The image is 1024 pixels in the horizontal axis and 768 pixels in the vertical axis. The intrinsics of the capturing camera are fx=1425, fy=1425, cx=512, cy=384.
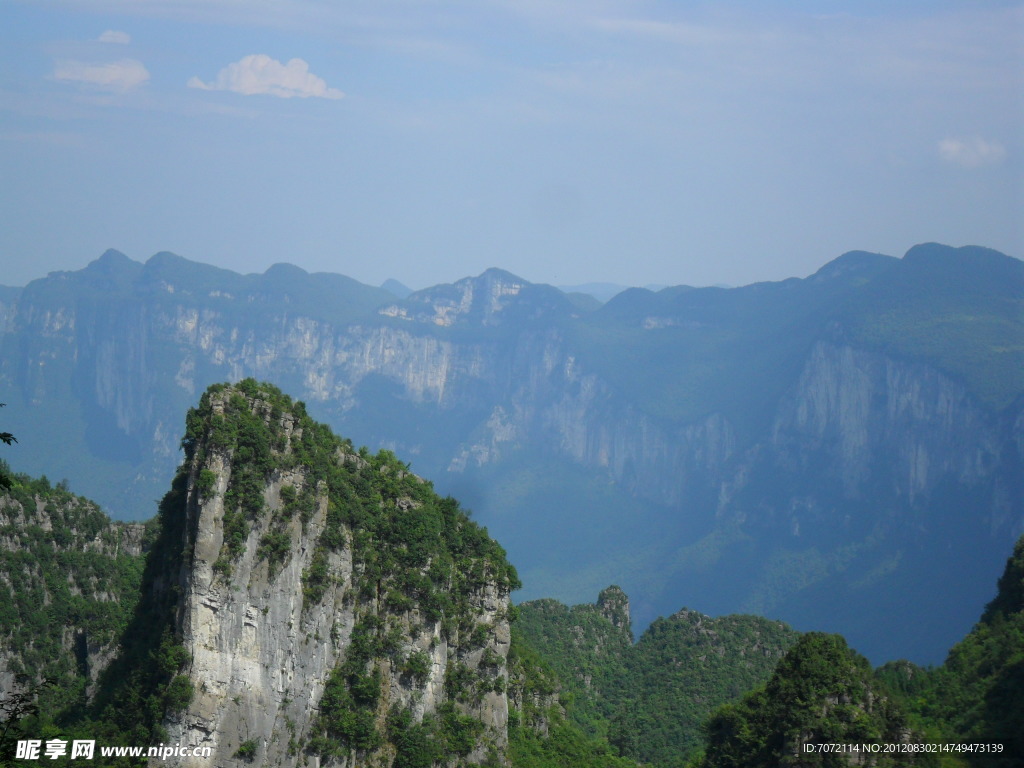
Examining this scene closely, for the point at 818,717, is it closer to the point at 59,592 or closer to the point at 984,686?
the point at 984,686

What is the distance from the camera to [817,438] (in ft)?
571

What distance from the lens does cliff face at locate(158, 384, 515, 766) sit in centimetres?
5091

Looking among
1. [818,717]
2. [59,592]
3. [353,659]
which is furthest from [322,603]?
[59,592]

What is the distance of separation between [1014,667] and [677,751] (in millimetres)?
27120

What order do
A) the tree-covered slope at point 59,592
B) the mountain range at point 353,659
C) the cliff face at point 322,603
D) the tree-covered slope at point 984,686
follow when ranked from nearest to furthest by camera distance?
the tree-covered slope at point 984,686
the mountain range at point 353,659
the cliff face at point 322,603
the tree-covered slope at point 59,592

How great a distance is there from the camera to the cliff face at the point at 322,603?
2004 inches

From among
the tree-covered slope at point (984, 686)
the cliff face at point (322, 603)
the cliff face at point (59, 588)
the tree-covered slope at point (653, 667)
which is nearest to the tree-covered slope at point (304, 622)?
the cliff face at point (322, 603)

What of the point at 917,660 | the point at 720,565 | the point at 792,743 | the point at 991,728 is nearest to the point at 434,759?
the point at 792,743

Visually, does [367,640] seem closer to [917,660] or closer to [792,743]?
[792,743]

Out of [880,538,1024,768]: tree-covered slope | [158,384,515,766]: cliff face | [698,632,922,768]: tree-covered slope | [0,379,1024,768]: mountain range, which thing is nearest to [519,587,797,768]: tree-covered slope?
[0,379,1024,768]: mountain range

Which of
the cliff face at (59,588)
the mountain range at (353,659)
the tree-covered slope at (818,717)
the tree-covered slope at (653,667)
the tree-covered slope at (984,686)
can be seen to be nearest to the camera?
the tree-covered slope at (984,686)

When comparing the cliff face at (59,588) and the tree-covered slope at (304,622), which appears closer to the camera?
the tree-covered slope at (304,622)

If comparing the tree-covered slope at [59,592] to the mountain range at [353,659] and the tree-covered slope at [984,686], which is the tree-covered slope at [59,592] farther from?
the tree-covered slope at [984,686]

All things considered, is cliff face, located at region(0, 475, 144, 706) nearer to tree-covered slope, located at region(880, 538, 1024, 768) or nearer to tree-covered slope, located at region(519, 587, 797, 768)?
tree-covered slope, located at region(519, 587, 797, 768)
